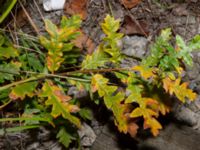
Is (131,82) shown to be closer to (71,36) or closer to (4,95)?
(71,36)

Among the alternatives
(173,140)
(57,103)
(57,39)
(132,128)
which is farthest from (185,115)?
(57,39)

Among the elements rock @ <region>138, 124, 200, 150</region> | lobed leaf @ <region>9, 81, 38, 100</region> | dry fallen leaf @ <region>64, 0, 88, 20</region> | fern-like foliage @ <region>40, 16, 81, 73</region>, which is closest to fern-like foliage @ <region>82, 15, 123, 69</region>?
fern-like foliage @ <region>40, 16, 81, 73</region>

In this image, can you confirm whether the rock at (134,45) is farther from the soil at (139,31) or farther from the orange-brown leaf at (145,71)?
the orange-brown leaf at (145,71)

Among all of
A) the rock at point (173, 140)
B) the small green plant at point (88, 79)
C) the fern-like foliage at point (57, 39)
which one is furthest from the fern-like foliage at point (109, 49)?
the rock at point (173, 140)

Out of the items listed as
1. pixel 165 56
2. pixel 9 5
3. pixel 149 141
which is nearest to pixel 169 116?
pixel 149 141

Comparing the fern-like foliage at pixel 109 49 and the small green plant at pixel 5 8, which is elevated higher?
the small green plant at pixel 5 8

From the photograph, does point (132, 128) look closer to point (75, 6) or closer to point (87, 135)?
Result: point (87, 135)

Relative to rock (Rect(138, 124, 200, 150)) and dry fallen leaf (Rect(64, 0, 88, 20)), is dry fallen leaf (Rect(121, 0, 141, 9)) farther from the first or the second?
rock (Rect(138, 124, 200, 150))

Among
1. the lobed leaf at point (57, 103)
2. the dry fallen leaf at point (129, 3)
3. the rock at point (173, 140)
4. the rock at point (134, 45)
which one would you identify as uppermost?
the dry fallen leaf at point (129, 3)
